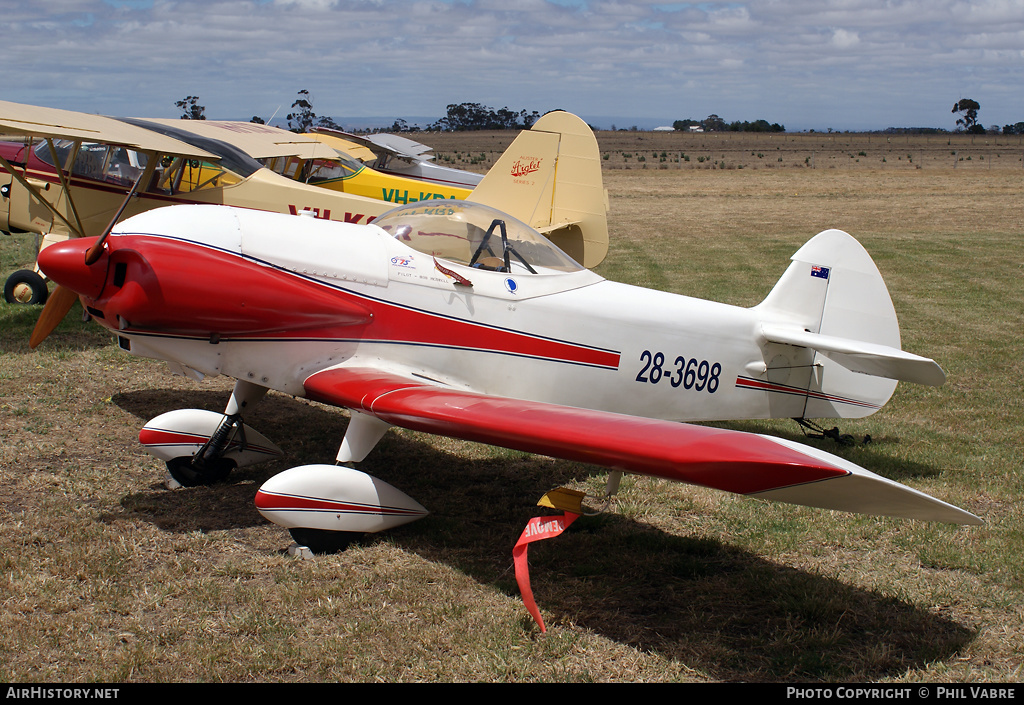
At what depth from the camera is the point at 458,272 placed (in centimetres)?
504

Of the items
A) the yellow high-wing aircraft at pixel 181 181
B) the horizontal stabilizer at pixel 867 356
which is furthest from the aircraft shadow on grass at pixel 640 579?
the yellow high-wing aircraft at pixel 181 181

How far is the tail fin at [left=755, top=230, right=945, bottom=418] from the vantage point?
18.3 ft

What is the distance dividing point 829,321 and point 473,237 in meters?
2.62

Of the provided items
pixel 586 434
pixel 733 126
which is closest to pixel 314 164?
pixel 586 434

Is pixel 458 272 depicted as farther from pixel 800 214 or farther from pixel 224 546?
pixel 800 214

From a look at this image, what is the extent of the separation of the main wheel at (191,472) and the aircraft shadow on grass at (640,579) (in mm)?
95

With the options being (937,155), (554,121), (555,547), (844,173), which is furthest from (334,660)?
(937,155)

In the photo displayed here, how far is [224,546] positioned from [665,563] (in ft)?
8.08

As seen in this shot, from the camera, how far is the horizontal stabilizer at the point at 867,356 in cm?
468

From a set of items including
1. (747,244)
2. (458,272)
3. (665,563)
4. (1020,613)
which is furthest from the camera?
(747,244)

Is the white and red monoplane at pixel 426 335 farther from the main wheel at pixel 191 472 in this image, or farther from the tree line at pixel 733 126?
the tree line at pixel 733 126

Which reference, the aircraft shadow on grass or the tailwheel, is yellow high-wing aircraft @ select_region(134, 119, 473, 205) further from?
the tailwheel

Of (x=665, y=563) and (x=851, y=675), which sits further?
(x=665, y=563)

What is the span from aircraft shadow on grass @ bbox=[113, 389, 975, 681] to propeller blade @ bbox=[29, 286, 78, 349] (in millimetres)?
1835
